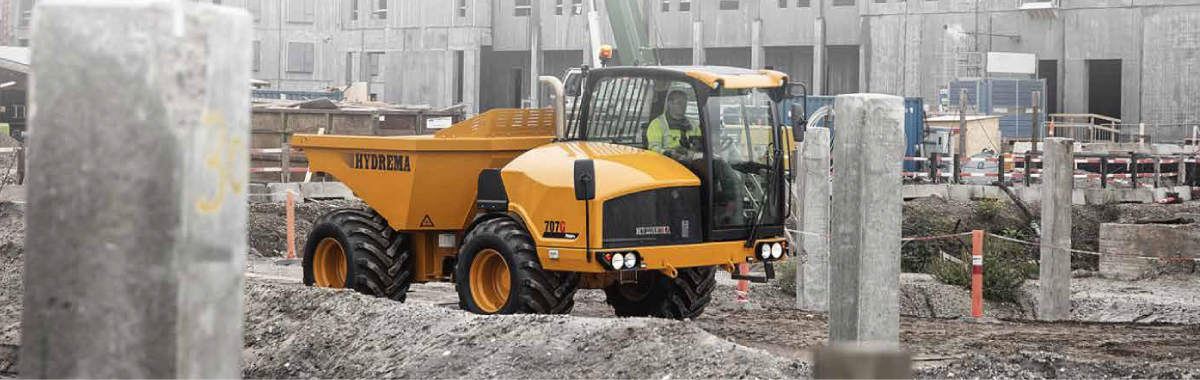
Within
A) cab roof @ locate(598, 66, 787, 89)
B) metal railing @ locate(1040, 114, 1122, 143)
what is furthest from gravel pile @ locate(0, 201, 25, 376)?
metal railing @ locate(1040, 114, 1122, 143)

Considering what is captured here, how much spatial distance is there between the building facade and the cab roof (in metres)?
35.9

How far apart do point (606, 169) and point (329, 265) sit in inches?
145

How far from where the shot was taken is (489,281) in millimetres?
12734

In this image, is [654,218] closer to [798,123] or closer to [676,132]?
[676,132]

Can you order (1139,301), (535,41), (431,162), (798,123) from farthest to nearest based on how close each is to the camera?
(535,41) < (1139,301) < (431,162) < (798,123)

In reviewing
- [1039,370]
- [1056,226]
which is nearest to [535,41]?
[1056,226]

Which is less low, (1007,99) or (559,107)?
(1007,99)

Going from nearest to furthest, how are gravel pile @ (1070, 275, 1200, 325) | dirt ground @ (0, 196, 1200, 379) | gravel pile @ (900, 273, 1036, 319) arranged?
dirt ground @ (0, 196, 1200, 379) → gravel pile @ (1070, 275, 1200, 325) → gravel pile @ (900, 273, 1036, 319)

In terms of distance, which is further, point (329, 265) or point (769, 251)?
point (329, 265)

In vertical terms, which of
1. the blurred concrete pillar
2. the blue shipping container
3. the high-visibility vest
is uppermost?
the blue shipping container

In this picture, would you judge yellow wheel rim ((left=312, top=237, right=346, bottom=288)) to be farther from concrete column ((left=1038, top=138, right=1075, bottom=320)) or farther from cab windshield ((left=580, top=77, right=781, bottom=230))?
concrete column ((left=1038, top=138, right=1075, bottom=320))

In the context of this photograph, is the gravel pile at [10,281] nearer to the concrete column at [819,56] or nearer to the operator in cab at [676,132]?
the operator in cab at [676,132]

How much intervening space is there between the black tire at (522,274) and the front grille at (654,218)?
64 cm

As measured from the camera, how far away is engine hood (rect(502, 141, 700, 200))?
1178 centimetres
